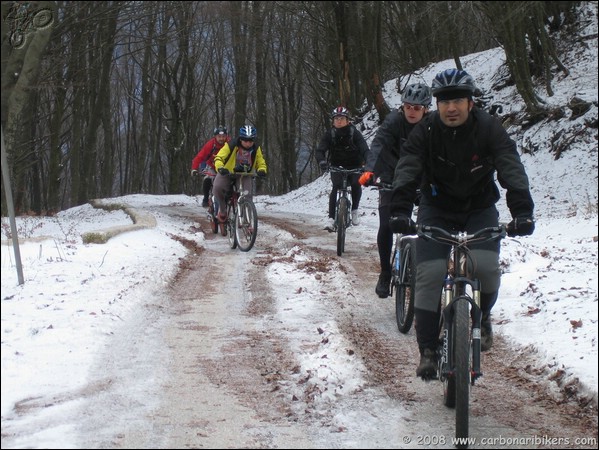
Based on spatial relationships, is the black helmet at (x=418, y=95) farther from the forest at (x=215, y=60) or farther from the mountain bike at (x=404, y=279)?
the forest at (x=215, y=60)

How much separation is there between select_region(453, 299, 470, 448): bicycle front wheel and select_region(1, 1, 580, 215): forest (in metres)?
3.76

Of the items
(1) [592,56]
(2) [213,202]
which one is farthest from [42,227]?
(1) [592,56]

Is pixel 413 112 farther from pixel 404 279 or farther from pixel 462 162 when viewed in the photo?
pixel 462 162

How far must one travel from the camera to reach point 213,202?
14648 millimetres

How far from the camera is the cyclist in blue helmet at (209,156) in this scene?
14.3m

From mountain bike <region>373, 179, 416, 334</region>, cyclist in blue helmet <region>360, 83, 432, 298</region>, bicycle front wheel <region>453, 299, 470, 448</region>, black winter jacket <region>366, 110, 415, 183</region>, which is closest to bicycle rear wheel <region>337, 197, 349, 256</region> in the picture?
cyclist in blue helmet <region>360, 83, 432, 298</region>

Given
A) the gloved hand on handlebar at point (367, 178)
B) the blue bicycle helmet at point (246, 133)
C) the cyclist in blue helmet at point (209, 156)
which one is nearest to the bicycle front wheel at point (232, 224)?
the blue bicycle helmet at point (246, 133)

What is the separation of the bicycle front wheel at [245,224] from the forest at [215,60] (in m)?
3.71

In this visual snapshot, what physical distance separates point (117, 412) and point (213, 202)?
10555 millimetres

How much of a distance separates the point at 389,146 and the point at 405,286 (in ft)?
4.59

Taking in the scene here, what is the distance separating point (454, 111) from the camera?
444cm

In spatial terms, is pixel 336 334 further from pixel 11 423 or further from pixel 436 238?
pixel 11 423

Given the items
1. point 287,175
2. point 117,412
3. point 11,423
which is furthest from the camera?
point 287,175

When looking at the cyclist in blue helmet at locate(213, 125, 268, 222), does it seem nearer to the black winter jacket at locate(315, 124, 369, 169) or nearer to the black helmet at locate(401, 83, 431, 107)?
the black winter jacket at locate(315, 124, 369, 169)
